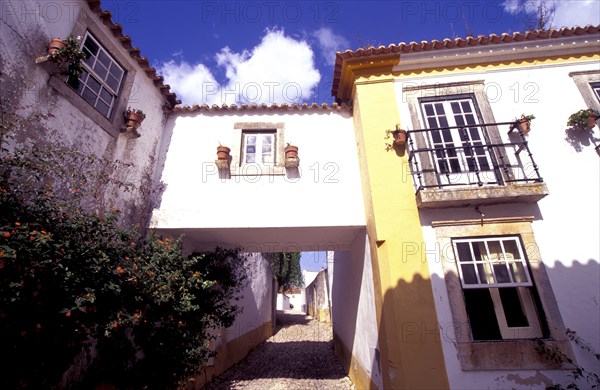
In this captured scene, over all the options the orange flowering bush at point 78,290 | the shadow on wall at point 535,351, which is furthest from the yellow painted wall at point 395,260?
the orange flowering bush at point 78,290

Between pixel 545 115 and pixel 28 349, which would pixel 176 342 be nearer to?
pixel 28 349

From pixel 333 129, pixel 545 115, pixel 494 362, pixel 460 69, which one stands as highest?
pixel 460 69

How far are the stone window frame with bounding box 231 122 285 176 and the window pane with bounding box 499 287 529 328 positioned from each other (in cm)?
453

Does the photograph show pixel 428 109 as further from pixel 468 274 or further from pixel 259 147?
pixel 259 147

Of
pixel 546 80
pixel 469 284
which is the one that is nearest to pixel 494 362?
pixel 469 284

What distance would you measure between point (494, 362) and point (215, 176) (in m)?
5.81

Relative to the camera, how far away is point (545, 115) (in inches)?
227

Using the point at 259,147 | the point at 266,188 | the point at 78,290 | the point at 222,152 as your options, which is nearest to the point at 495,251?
the point at 266,188

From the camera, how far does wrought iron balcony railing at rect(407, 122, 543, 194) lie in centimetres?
526

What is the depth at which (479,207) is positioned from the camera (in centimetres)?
510

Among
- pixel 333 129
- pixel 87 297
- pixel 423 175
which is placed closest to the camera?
pixel 87 297

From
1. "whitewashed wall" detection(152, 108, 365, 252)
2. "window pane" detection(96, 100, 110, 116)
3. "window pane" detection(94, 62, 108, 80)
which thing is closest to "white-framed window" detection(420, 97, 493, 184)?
"whitewashed wall" detection(152, 108, 365, 252)

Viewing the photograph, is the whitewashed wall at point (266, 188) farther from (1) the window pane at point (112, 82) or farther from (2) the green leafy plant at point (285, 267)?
(2) the green leafy plant at point (285, 267)

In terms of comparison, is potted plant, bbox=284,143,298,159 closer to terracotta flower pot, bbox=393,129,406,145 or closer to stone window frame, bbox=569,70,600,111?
terracotta flower pot, bbox=393,129,406,145
